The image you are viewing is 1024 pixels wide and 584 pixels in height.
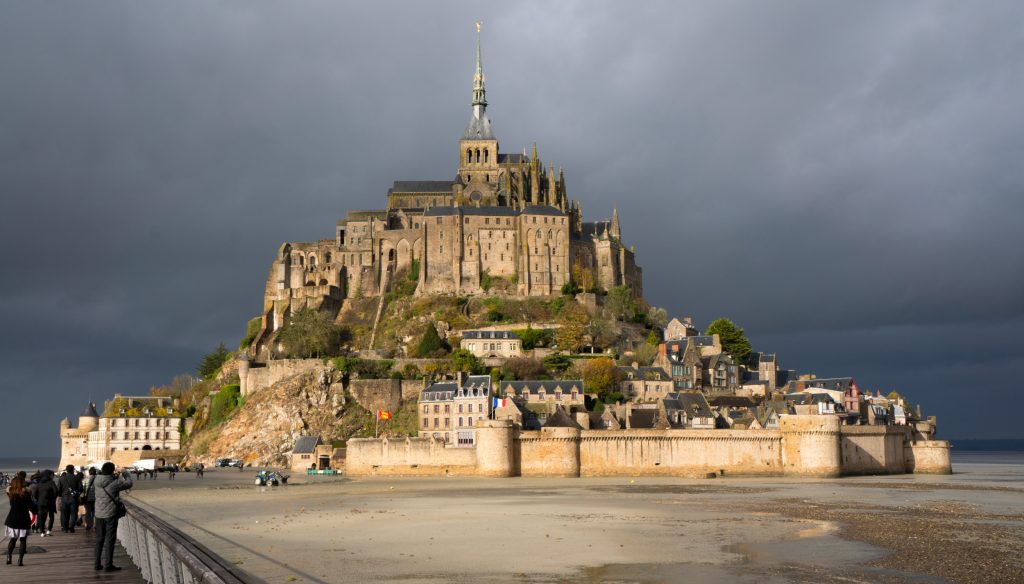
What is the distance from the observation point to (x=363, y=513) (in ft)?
123

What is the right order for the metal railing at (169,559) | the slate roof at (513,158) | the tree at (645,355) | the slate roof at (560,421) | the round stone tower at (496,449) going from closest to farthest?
the metal railing at (169,559) < the round stone tower at (496,449) < the slate roof at (560,421) < the tree at (645,355) < the slate roof at (513,158)

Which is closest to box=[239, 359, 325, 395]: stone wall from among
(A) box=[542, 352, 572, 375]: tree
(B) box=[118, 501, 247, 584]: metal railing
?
(A) box=[542, 352, 572, 375]: tree

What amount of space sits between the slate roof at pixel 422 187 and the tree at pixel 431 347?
2401 cm

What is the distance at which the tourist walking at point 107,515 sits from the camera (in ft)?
51.1

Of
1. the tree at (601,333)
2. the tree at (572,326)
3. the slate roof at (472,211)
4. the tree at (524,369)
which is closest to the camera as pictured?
the tree at (524,369)

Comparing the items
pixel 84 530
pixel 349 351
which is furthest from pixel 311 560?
pixel 349 351

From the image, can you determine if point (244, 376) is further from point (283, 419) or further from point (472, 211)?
point (472, 211)

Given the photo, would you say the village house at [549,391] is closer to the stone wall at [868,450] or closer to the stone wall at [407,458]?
the stone wall at [407,458]

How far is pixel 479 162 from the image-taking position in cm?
10488

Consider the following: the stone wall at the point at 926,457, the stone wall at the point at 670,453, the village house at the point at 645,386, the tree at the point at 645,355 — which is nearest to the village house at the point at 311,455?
the stone wall at the point at 670,453

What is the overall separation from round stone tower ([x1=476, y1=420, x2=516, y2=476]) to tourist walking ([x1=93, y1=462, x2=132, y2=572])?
46.5 metres

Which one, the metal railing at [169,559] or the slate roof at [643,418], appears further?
the slate roof at [643,418]

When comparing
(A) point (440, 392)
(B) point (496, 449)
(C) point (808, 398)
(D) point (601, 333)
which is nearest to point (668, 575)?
(B) point (496, 449)

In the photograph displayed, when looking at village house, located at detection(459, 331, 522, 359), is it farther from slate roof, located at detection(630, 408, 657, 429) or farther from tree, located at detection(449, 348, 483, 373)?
slate roof, located at detection(630, 408, 657, 429)
